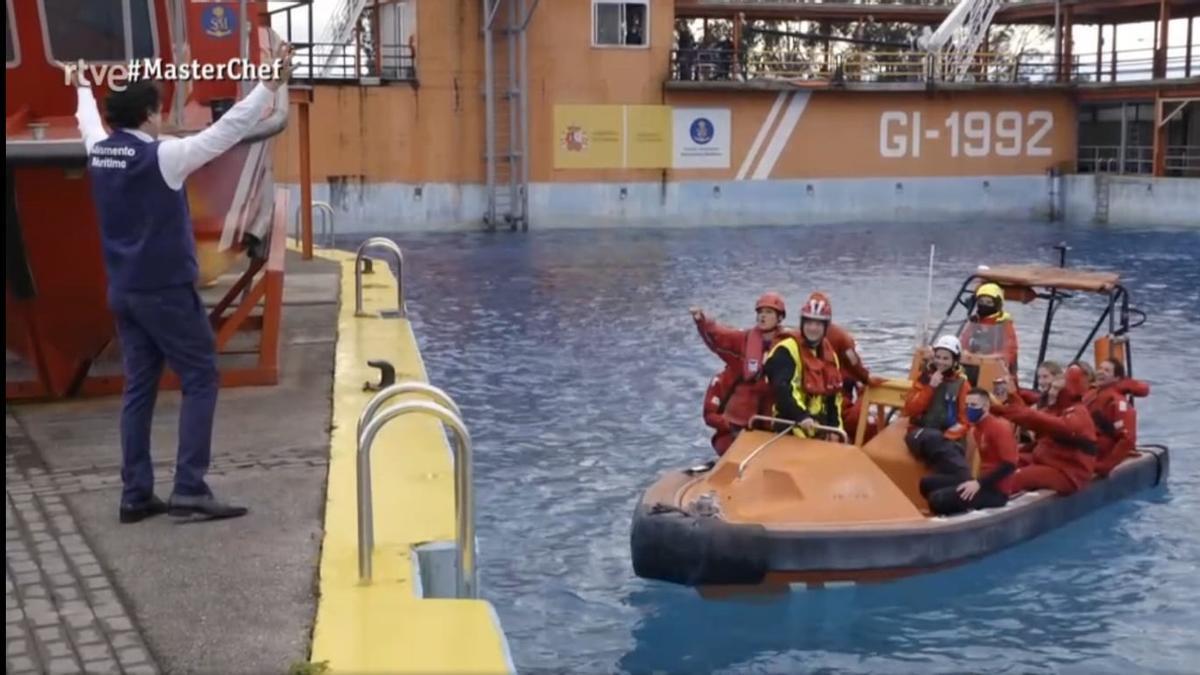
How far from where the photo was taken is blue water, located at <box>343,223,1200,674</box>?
8539 mm

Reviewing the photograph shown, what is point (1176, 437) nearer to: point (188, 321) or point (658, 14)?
point (188, 321)

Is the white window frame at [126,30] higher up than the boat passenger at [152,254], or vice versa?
the white window frame at [126,30]

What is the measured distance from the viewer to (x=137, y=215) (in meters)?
6.12

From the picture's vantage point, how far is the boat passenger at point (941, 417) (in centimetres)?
966

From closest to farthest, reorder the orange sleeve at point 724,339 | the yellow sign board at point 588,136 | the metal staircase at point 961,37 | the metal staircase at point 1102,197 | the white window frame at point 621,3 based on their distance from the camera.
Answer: the orange sleeve at point 724,339
the yellow sign board at point 588,136
the white window frame at point 621,3
the metal staircase at point 1102,197
the metal staircase at point 961,37

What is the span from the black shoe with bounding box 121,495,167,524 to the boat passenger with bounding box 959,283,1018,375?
6.69m

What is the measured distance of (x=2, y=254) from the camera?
8773 mm

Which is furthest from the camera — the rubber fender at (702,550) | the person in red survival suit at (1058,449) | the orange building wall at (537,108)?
the orange building wall at (537,108)

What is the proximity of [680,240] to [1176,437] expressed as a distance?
2253 cm

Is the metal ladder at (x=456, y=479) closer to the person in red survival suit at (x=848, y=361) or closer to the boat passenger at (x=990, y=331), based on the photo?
the person in red survival suit at (x=848, y=361)

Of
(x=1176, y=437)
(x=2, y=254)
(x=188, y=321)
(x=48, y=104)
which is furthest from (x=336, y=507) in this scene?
(x=1176, y=437)

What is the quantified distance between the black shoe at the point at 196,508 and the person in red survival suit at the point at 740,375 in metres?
4.33

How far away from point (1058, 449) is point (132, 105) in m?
7.10

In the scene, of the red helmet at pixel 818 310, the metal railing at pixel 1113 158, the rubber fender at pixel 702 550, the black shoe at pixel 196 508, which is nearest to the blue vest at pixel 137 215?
the black shoe at pixel 196 508
